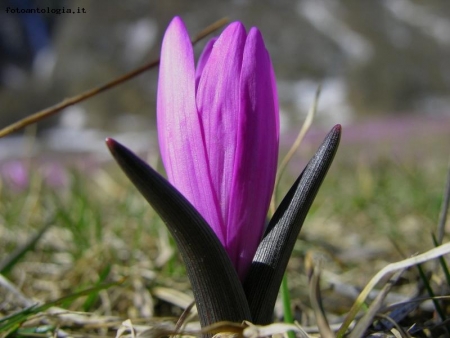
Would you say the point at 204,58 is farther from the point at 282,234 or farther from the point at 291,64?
the point at 291,64

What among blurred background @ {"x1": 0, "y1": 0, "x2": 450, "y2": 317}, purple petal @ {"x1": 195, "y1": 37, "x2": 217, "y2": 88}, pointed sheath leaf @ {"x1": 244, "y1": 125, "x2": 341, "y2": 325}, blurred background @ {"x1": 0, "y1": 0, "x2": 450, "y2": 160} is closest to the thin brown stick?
purple petal @ {"x1": 195, "y1": 37, "x2": 217, "y2": 88}

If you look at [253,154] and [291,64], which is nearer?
[253,154]

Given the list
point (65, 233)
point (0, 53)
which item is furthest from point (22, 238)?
point (0, 53)

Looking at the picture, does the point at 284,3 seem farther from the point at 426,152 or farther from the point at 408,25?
the point at 426,152

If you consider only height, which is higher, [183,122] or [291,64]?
[291,64]

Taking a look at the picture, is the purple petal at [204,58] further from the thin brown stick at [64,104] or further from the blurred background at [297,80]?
the blurred background at [297,80]

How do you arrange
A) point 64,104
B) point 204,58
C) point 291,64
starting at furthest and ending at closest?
1. point 291,64
2. point 64,104
3. point 204,58

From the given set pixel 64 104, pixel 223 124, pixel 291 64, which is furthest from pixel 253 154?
pixel 291 64
